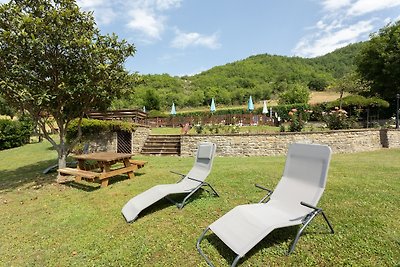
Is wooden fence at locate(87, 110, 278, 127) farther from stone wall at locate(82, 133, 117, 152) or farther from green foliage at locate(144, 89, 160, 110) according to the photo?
green foliage at locate(144, 89, 160, 110)

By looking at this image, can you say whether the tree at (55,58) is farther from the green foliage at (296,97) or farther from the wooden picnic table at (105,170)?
the green foliage at (296,97)

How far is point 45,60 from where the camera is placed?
258 inches

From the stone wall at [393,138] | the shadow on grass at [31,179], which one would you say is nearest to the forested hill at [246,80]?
the shadow on grass at [31,179]

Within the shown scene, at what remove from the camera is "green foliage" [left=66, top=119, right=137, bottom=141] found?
1166 cm

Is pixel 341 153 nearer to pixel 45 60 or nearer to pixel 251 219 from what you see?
pixel 251 219

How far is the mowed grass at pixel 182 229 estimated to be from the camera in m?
2.95

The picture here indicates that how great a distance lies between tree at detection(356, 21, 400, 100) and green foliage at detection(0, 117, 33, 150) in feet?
94.5

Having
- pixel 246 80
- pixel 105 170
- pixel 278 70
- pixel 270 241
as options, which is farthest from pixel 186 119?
pixel 278 70

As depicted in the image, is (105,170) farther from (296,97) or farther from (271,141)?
(296,97)

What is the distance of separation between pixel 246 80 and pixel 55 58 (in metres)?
61.7

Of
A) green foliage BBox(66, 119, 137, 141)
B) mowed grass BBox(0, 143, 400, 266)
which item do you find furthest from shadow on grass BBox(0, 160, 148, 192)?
green foliage BBox(66, 119, 137, 141)

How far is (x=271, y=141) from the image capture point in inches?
445

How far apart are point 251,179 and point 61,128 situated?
18.4ft

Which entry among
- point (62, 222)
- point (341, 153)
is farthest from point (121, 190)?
point (341, 153)
